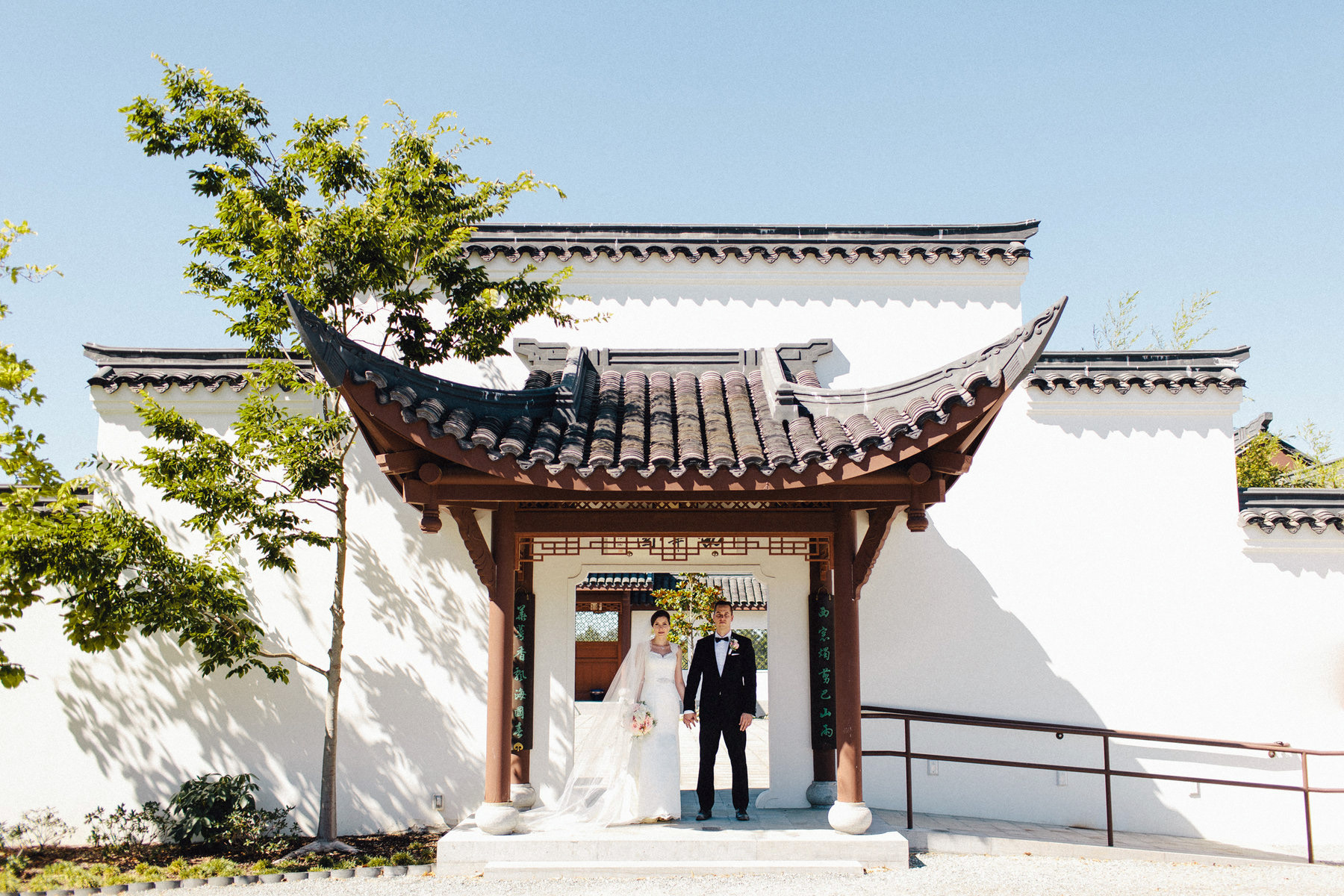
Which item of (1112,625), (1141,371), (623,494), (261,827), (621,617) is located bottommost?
(261,827)

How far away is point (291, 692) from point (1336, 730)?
827 centimetres

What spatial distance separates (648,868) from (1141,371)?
18.7ft

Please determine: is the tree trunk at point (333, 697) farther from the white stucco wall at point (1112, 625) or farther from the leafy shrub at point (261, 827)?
the white stucco wall at point (1112, 625)

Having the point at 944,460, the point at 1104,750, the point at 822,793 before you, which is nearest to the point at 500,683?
the point at 822,793

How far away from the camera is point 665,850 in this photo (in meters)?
5.75

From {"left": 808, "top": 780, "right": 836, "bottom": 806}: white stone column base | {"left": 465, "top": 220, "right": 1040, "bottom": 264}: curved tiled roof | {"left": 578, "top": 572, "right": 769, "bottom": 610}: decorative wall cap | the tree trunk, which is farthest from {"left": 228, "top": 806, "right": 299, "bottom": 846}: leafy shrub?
{"left": 578, "top": 572, "right": 769, "bottom": 610}: decorative wall cap

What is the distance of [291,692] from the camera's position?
24.4ft

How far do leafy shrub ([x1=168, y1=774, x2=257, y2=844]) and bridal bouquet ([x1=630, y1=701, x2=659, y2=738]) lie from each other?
2.89m

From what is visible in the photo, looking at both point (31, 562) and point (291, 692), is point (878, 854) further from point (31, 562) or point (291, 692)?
point (31, 562)

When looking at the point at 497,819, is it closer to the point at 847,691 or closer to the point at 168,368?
the point at 847,691

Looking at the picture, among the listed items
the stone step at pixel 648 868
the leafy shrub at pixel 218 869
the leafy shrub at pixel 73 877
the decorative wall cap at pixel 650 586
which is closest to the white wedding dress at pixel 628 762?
the stone step at pixel 648 868

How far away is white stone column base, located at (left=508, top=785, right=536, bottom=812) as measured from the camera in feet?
21.8

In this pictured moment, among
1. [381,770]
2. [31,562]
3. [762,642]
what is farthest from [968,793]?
[762,642]

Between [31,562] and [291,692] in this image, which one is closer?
[31,562]
